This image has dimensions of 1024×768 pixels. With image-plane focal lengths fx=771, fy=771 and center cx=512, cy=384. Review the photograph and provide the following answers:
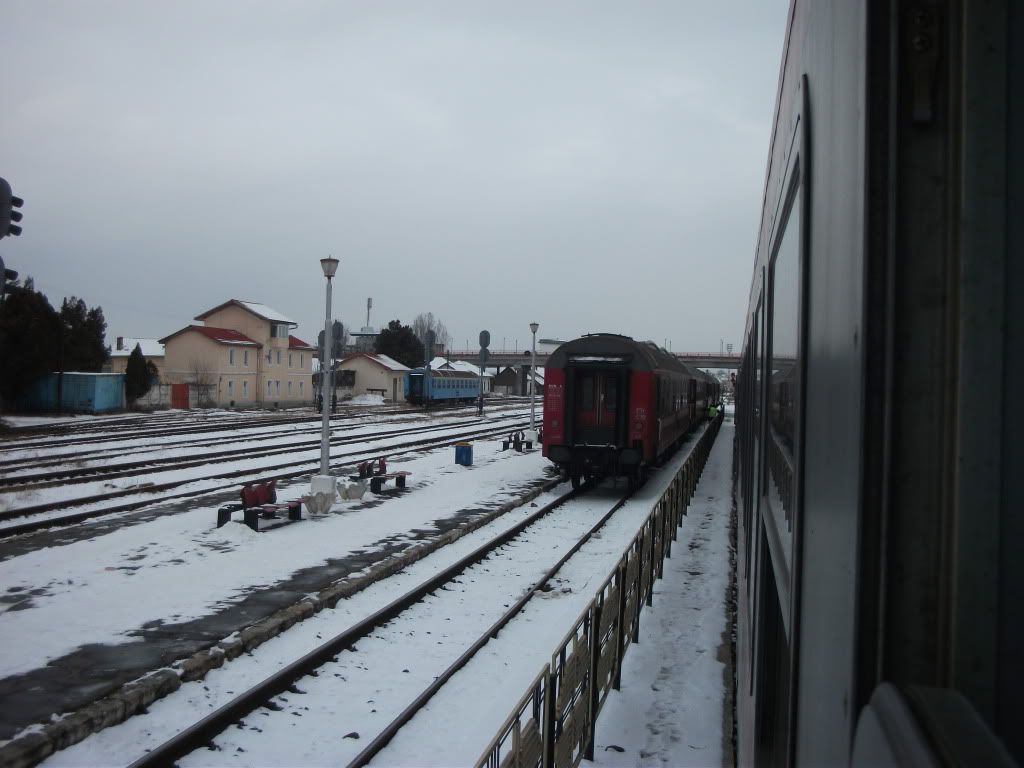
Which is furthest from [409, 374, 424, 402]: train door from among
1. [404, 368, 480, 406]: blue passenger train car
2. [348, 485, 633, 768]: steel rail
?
[348, 485, 633, 768]: steel rail

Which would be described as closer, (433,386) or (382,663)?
(382,663)

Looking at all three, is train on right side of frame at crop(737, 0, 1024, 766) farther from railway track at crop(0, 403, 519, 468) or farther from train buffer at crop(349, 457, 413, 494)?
railway track at crop(0, 403, 519, 468)

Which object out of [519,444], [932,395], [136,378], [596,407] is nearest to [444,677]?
[932,395]

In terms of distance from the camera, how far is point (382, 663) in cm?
721

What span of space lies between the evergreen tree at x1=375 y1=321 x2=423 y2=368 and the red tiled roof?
28956 mm

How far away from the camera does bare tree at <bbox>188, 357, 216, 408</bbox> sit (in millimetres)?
52312

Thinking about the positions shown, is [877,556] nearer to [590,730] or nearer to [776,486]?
[776,486]

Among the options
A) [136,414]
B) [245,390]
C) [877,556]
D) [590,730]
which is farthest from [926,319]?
[245,390]

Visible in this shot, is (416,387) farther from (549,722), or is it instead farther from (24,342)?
(549,722)

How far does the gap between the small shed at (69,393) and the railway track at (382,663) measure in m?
39.1

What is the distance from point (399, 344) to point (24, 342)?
154 feet

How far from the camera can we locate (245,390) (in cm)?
5553

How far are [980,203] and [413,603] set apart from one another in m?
8.73

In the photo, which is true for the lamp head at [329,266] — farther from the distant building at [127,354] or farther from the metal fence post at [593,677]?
the distant building at [127,354]
